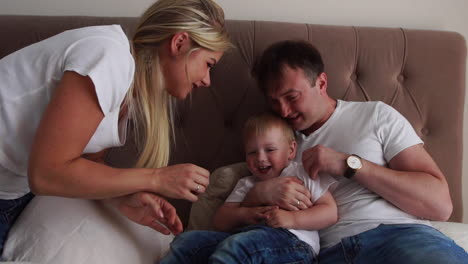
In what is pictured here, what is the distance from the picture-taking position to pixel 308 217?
4.36 ft

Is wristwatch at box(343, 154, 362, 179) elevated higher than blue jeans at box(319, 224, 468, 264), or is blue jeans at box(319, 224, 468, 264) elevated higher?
wristwatch at box(343, 154, 362, 179)

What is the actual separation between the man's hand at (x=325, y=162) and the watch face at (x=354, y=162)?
0.05ft

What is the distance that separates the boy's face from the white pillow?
0.40 metres

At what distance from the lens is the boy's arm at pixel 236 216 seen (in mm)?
1371

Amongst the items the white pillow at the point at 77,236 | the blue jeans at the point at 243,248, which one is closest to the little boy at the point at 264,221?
the blue jeans at the point at 243,248

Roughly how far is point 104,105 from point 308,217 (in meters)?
0.66

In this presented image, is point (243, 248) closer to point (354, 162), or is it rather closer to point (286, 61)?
point (354, 162)

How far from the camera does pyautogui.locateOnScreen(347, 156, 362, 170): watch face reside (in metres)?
1.37

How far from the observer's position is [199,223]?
152 centimetres

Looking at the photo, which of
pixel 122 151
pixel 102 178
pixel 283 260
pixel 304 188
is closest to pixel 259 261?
pixel 283 260

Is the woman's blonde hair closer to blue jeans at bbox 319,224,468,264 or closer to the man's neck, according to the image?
the man's neck

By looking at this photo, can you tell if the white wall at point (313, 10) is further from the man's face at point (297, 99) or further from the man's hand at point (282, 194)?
the man's hand at point (282, 194)

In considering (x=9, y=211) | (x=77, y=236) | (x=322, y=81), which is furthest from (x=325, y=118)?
(x=9, y=211)

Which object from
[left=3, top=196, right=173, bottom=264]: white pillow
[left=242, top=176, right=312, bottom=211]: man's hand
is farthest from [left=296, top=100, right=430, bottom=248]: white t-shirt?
[left=3, top=196, right=173, bottom=264]: white pillow
